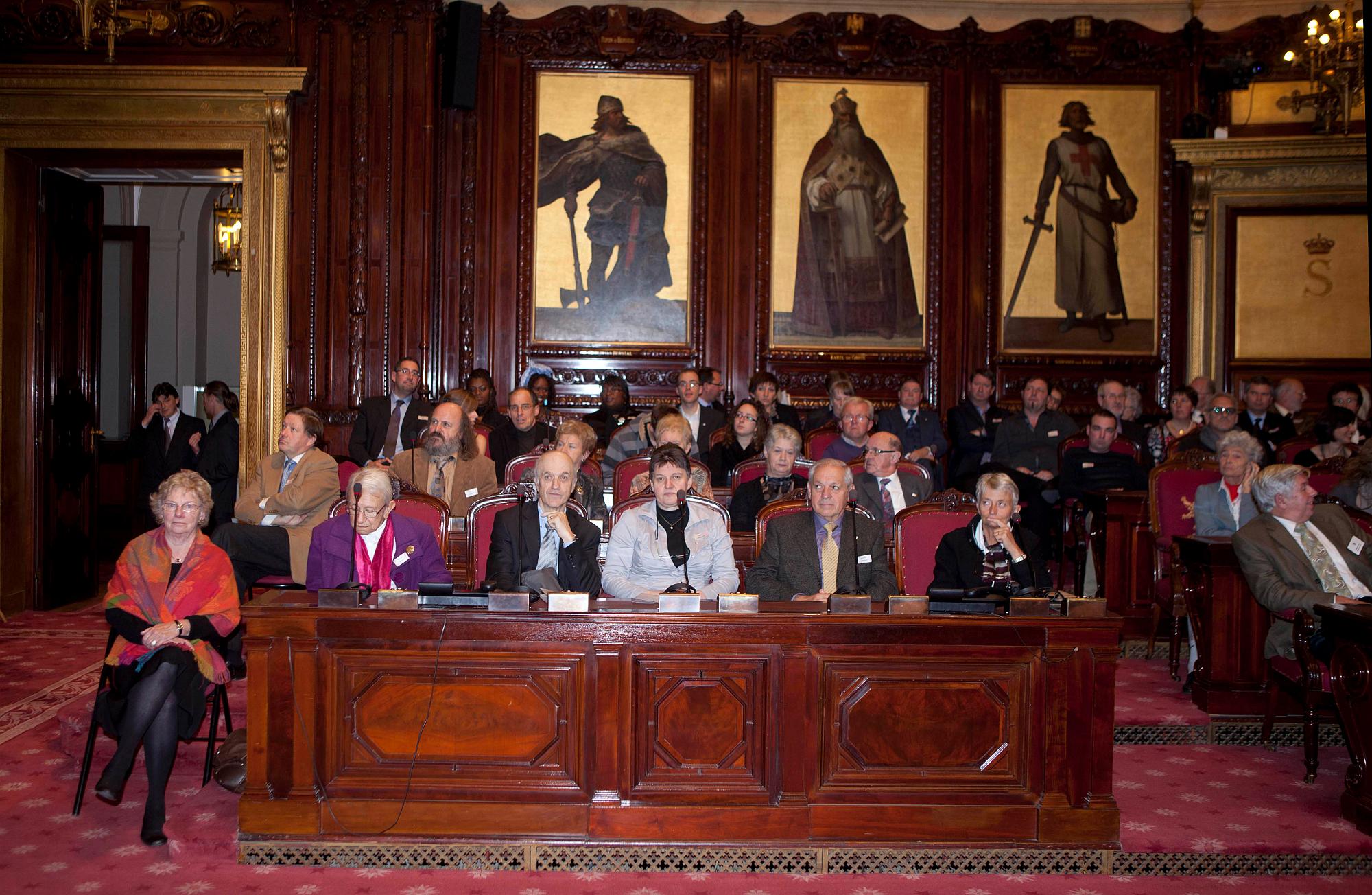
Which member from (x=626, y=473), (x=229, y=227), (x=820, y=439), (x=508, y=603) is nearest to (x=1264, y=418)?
(x=820, y=439)

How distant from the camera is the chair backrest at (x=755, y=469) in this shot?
610cm

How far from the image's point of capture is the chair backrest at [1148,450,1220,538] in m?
6.20

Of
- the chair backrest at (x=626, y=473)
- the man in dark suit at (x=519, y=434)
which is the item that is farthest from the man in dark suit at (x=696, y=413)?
the chair backrest at (x=626, y=473)

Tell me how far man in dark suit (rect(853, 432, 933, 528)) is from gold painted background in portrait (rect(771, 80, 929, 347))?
372 centimetres

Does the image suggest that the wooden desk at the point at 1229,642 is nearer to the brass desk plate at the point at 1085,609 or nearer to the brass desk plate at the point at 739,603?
the brass desk plate at the point at 1085,609

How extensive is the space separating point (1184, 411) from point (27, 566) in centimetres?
809

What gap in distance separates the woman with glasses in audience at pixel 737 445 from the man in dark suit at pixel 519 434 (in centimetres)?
97

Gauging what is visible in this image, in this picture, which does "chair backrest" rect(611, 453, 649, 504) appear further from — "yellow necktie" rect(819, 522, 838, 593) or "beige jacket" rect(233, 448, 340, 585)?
"yellow necktie" rect(819, 522, 838, 593)

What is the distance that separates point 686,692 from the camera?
11.7 ft

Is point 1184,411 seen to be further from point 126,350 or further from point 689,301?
point 126,350

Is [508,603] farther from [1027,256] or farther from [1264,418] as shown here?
[1027,256]

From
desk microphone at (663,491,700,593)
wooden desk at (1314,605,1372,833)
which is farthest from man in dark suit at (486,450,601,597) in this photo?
wooden desk at (1314,605,1372,833)

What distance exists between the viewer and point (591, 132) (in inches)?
368

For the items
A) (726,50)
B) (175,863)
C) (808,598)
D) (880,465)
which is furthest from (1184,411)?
(175,863)
